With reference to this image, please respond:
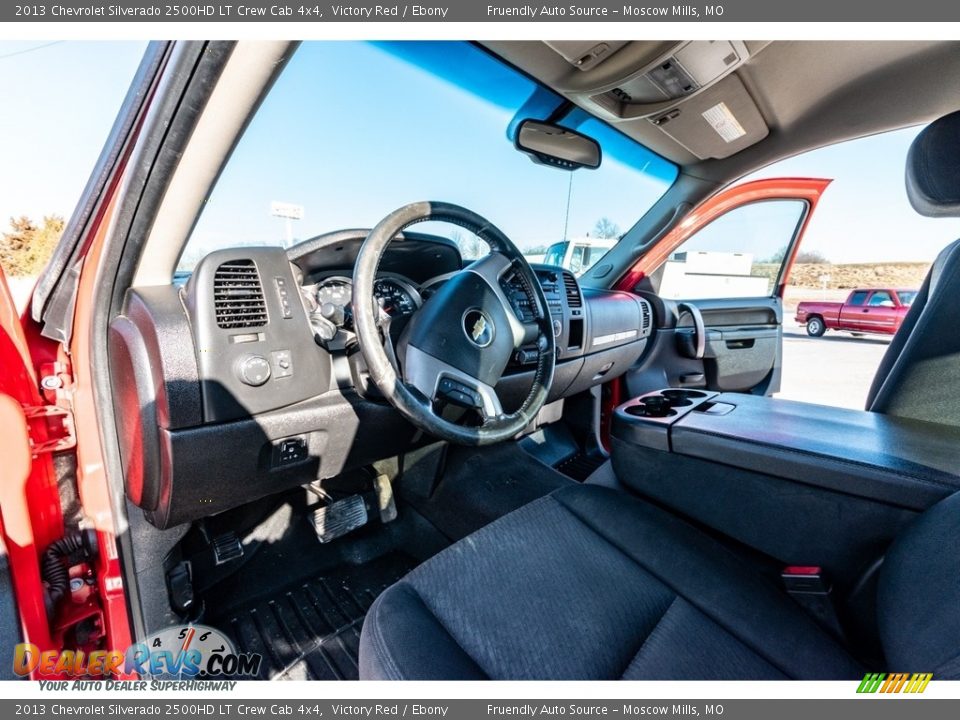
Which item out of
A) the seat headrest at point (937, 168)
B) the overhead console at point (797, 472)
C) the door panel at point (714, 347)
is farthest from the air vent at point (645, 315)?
the seat headrest at point (937, 168)

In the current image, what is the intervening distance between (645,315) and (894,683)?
1.97 m

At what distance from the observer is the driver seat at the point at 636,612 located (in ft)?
2.39

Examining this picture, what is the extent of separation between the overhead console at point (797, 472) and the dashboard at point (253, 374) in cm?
63

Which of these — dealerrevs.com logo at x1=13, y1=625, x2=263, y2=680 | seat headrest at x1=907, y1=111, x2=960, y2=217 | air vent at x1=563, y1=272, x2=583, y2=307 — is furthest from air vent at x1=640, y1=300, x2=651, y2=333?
dealerrevs.com logo at x1=13, y1=625, x2=263, y2=680

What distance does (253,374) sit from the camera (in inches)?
42.8

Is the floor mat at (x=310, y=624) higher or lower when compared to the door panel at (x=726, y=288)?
lower

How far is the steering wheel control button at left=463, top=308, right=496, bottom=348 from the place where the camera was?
130cm

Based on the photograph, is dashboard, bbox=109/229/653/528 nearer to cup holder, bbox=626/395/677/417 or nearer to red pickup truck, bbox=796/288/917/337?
cup holder, bbox=626/395/677/417

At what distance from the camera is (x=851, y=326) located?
19.2 ft

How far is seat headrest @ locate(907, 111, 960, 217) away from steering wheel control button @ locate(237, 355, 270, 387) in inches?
67.0

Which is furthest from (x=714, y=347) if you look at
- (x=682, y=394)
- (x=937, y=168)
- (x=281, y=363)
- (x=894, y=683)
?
(x=281, y=363)

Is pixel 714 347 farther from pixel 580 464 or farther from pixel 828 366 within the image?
pixel 828 366

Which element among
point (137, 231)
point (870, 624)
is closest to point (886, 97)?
point (870, 624)

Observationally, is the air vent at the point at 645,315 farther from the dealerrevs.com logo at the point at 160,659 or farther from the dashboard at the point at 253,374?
the dealerrevs.com logo at the point at 160,659
